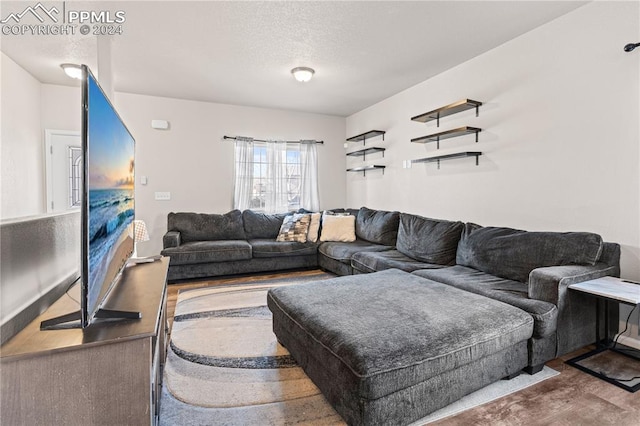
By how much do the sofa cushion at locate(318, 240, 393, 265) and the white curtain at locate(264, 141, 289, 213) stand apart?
4.15ft

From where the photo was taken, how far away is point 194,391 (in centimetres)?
175

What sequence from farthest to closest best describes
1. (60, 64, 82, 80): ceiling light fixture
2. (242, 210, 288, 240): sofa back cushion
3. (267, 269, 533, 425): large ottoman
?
(242, 210, 288, 240): sofa back cushion → (60, 64, 82, 80): ceiling light fixture → (267, 269, 533, 425): large ottoman

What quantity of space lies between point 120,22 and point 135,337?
105 inches

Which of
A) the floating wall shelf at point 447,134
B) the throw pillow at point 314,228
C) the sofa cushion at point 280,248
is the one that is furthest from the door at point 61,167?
the floating wall shelf at point 447,134

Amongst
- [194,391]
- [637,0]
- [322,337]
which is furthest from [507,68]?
[194,391]

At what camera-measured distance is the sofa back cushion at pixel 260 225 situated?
4.78 meters

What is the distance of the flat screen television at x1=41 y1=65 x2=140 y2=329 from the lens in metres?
0.99

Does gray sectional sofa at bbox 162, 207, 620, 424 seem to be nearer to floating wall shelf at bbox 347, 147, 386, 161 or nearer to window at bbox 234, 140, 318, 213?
A: floating wall shelf at bbox 347, 147, 386, 161

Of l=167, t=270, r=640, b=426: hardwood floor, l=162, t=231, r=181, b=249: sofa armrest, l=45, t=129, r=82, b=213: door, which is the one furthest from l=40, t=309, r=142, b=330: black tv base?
l=45, t=129, r=82, b=213: door

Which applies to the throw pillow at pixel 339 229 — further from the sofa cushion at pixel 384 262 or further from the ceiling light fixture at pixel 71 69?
the ceiling light fixture at pixel 71 69

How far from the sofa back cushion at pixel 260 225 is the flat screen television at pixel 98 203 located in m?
3.13

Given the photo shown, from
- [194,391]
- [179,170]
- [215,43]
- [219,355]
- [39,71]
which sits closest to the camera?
[194,391]

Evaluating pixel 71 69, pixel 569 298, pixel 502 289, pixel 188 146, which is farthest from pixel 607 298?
pixel 71 69

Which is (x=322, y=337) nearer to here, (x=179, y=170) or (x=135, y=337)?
(x=135, y=337)
